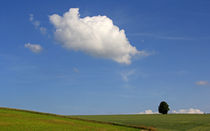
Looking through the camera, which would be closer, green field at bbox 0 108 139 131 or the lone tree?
green field at bbox 0 108 139 131

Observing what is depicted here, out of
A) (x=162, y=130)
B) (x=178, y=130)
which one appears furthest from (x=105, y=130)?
(x=178, y=130)

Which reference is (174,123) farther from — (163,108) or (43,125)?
(163,108)

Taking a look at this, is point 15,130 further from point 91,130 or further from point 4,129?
point 91,130

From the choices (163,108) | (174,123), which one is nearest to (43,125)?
(174,123)

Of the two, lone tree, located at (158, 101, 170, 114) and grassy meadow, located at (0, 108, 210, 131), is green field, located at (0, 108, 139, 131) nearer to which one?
grassy meadow, located at (0, 108, 210, 131)

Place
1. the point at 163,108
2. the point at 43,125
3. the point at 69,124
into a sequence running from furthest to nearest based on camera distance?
the point at 163,108 < the point at 69,124 < the point at 43,125

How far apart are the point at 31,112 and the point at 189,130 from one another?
1234 inches

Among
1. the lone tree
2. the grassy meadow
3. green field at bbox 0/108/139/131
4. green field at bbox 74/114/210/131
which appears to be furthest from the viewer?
the lone tree

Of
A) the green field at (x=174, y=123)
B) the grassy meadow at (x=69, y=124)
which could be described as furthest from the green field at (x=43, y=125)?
the green field at (x=174, y=123)

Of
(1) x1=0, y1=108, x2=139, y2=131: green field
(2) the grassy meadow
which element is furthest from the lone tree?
(1) x1=0, y1=108, x2=139, y2=131: green field

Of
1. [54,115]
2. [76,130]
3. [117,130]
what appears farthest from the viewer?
[54,115]

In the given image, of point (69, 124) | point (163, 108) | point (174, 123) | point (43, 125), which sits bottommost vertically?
point (43, 125)

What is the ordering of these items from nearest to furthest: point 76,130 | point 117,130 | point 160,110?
point 76,130 < point 117,130 < point 160,110

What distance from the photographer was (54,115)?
4953 cm
